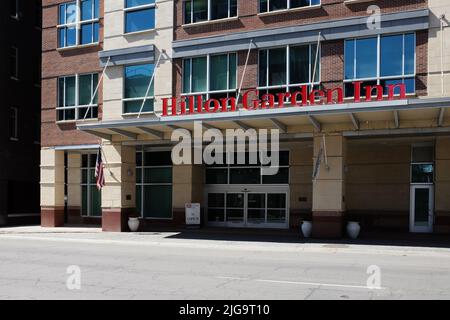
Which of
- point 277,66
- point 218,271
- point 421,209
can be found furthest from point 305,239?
point 218,271

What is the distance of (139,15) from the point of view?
24.3 m

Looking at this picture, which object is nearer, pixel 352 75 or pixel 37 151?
pixel 352 75

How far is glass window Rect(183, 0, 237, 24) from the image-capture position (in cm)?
2242

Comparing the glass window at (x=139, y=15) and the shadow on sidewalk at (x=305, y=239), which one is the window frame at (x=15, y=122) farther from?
the shadow on sidewalk at (x=305, y=239)

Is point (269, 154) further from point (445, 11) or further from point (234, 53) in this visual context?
point (445, 11)

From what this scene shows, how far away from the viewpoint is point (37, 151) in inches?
1228

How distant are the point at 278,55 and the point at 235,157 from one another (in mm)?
6014

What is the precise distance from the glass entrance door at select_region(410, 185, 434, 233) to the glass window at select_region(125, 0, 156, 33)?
45.1 feet

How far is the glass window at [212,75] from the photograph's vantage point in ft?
72.8

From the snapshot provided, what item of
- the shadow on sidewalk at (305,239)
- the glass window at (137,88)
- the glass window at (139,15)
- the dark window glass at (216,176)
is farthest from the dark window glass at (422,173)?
the glass window at (139,15)

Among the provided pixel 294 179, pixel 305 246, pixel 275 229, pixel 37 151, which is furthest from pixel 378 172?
pixel 37 151

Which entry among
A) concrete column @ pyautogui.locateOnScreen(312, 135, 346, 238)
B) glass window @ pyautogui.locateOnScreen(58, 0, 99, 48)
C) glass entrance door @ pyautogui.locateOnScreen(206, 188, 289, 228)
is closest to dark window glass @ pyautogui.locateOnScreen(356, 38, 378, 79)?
concrete column @ pyautogui.locateOnScreen(312, 135, 346, 238)

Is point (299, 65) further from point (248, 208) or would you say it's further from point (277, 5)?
point (248, 208)

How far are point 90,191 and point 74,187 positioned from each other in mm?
1004
